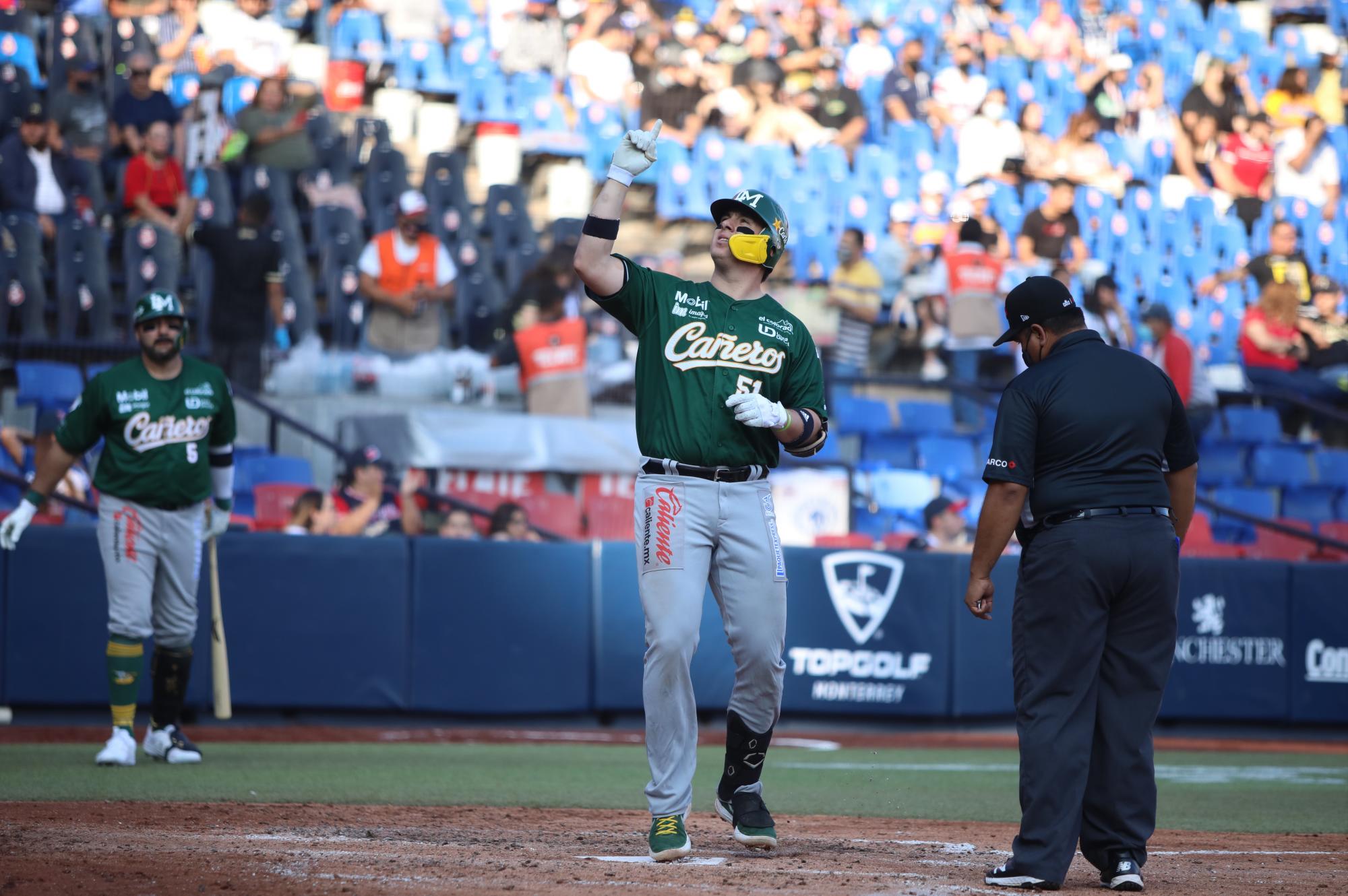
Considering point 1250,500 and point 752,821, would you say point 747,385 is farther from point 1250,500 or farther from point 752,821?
point 1250,500

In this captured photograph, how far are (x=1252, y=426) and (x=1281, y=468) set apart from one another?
0.66 meters

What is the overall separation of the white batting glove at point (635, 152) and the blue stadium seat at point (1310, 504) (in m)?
12.9

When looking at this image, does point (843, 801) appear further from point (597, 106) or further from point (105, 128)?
point (597, 106)

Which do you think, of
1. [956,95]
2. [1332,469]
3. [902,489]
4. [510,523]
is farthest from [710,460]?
[956,95]

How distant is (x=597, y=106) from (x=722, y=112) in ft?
5.45

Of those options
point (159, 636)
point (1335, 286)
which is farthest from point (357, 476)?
point (1335, 286)

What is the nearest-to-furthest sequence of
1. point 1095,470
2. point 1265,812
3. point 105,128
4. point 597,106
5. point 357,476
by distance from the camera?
point 1095,470 → point 1265,812 → point 357,476 → point 105,128 → point 597,106

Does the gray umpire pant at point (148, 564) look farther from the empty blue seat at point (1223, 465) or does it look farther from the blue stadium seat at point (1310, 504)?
the blue stadium seat at point (1310, 504)

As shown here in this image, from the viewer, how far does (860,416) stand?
601 inches

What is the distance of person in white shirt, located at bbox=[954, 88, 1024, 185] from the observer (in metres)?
20.3

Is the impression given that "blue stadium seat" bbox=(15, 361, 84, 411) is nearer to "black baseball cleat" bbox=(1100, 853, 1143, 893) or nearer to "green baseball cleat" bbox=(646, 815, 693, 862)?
"green baseball cleat" bbox=(646, 815, 693, 862)

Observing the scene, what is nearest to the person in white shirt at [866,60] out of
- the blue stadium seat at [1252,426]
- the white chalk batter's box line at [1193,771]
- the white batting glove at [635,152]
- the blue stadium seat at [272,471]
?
the blue stadium seat at [1252,426]

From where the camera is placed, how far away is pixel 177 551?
8102 mm

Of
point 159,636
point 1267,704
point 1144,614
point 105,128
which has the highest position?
point 105,128
